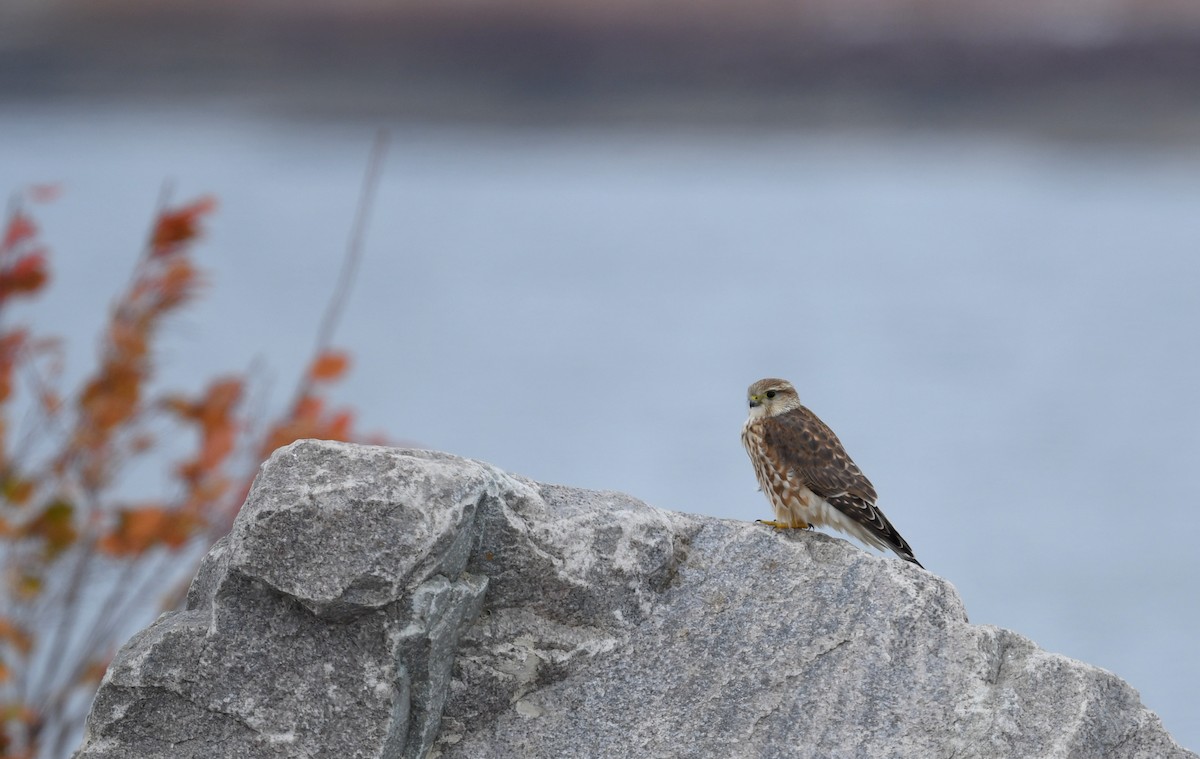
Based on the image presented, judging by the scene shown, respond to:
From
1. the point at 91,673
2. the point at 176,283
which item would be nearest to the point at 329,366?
the point at 176,283

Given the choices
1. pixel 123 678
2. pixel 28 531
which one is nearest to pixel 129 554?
pixel 28 531

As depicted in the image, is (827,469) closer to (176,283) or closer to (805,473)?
(805,473)

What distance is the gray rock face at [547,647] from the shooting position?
9.09 feet

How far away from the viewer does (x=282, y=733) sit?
2766mm

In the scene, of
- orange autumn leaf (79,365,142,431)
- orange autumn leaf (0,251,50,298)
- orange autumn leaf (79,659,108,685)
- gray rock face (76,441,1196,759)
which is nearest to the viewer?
gray rock face (76,441,1196,759)

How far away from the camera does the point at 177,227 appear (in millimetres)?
4297

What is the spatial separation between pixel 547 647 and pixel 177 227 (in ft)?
6.83

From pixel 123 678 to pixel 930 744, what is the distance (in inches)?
67.8

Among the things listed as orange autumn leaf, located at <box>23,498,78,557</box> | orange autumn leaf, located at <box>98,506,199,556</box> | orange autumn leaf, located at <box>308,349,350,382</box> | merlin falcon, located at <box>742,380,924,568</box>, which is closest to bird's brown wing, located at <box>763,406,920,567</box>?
merlin falcon, located at <box>742,380,924,568</box>

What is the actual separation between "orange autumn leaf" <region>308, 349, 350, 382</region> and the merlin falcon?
1392 millimetres

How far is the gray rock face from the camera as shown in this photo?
9.09 feet

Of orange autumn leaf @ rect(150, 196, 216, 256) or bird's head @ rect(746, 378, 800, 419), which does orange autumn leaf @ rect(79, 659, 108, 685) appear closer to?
orange autumn leaf @ rect(150, 196, 216, 256)

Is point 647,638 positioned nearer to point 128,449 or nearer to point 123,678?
point 123,678

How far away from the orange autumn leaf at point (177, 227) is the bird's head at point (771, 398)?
1847mm
